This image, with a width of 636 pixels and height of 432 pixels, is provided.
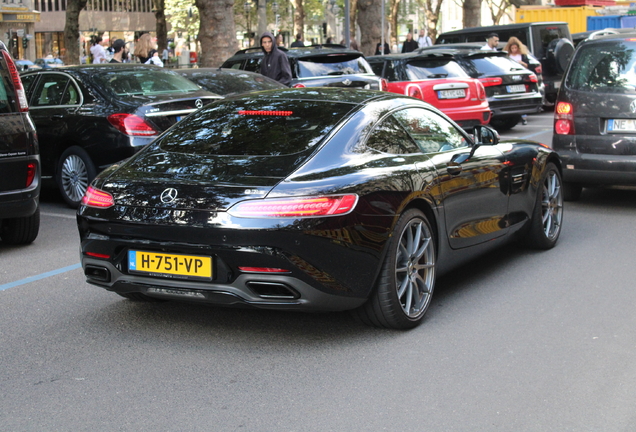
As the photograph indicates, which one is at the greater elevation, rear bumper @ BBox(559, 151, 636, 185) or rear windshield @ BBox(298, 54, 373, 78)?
rear windshield @ BBox(298, 54, 373, 78)

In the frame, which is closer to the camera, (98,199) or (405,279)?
(98,199)

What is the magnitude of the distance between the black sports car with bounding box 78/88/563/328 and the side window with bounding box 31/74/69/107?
5.09m

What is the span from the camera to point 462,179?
596cm

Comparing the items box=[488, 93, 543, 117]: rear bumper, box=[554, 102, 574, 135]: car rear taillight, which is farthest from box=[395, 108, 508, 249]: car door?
box=[488, 93, 543, 117]: rear bumper

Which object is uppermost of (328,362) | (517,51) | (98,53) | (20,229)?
(98,53)

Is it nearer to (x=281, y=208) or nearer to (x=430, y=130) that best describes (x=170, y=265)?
(x=281, y=208)

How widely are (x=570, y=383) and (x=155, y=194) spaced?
2.34 m

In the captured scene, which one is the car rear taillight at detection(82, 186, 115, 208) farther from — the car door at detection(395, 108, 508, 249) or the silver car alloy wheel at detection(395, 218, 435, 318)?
the car door at detection(395, 108, 508, 249)

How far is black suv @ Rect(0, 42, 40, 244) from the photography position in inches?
293

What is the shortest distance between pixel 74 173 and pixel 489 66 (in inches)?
404

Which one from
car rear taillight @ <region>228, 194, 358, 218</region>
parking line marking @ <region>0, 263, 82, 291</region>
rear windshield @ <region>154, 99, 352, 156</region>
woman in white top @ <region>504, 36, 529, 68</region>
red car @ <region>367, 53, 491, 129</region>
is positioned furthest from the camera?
woman in white top @ <region>504, 36, 529, 68</region>

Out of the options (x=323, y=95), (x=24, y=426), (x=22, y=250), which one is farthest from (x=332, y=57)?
(x=24, y=426)

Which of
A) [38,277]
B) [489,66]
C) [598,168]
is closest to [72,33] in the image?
[489,66]

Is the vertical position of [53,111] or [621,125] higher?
[53,111]
